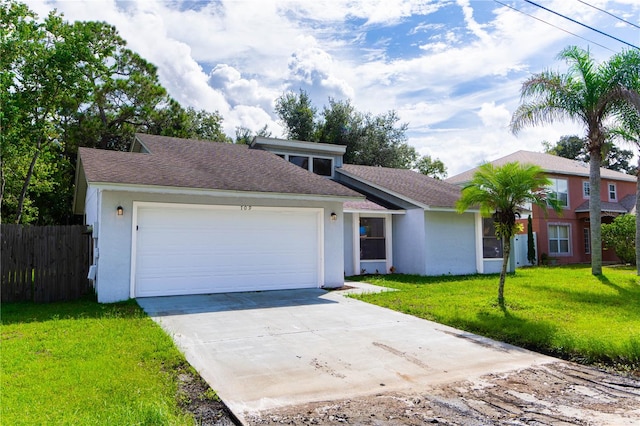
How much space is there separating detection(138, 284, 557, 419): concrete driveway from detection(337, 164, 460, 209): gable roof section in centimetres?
702

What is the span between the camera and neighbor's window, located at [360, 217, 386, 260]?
1550 centimetres

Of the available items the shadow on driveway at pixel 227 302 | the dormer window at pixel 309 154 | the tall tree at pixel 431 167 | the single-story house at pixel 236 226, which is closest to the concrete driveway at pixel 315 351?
the shadow on driveway at pixel 227 302

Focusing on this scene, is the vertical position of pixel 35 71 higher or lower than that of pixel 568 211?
higher

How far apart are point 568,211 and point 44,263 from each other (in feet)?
81.6

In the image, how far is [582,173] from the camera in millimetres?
24172

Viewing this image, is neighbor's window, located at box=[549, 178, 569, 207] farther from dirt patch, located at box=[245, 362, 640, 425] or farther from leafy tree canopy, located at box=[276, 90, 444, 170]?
dirt patch, located at box=[245, 362, 640, 425]

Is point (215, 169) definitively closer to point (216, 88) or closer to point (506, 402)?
point (506, 402)

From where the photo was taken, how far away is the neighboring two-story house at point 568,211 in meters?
23.1

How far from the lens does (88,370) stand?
15.8 ft

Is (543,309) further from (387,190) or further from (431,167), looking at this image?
(431,167)

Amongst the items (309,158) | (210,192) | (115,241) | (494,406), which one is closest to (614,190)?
(309,158)

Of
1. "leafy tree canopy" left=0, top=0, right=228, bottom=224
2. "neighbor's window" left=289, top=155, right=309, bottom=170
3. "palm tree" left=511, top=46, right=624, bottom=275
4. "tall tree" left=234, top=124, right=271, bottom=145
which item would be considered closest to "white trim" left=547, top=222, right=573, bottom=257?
"palm tree" left=511, top=46, right=624, bottom=275

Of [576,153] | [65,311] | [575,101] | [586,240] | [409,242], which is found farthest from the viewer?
[576,153]

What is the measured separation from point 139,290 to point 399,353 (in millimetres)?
6532
